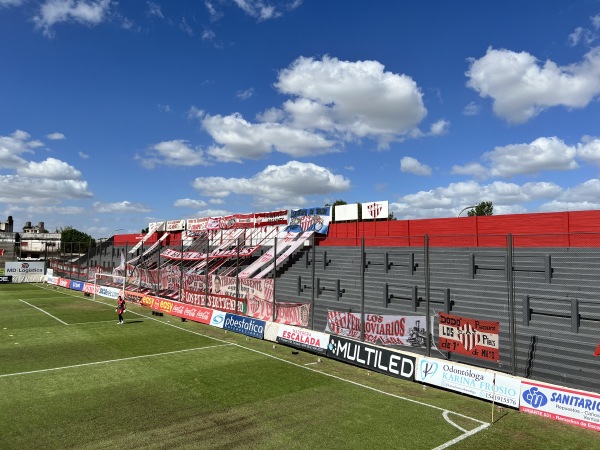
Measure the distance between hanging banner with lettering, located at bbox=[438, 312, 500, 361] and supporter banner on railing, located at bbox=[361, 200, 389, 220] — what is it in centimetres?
1913

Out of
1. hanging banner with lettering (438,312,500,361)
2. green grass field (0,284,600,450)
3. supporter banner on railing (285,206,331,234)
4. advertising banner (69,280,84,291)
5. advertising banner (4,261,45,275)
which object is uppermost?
supporter banner on railing (285,206,331,234)

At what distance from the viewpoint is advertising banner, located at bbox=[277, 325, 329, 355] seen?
19656 mm

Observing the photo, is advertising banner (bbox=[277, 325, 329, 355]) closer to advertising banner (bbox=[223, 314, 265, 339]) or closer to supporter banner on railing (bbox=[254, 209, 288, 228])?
advertising banner (bbox=[223, 314, 265, 339])

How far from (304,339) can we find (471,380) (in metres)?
8.37

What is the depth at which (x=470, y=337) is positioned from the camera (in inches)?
606

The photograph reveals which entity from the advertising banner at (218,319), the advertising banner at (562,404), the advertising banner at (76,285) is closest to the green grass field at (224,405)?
the advertising banner at (562,404)

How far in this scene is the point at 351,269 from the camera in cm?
3014

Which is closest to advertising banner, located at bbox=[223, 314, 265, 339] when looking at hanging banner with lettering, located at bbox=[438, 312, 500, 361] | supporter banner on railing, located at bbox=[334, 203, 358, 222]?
hanging banner with lettering, located at bbox=[438, 312, 500, 361]

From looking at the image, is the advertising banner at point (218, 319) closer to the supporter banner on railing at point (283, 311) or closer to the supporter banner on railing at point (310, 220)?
the supporter banner on railing at point (283, 311)

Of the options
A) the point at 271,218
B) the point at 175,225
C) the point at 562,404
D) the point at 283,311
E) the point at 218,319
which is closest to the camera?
the point at 562,404

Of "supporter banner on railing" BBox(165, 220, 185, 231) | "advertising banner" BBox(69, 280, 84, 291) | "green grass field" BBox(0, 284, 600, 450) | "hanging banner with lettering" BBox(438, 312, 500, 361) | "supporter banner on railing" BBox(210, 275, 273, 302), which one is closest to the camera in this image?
"green grass field" BBox(0, 284, 600, 450)

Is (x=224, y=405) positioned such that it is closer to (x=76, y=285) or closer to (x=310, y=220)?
(x=310, y=220)

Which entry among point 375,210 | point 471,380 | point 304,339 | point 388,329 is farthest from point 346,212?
point 471,380

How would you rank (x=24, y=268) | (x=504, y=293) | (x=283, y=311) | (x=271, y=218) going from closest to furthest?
(x=504, y=293) < (x=283, y=311) < (x=271, y=218) < (x=24, y=268)
